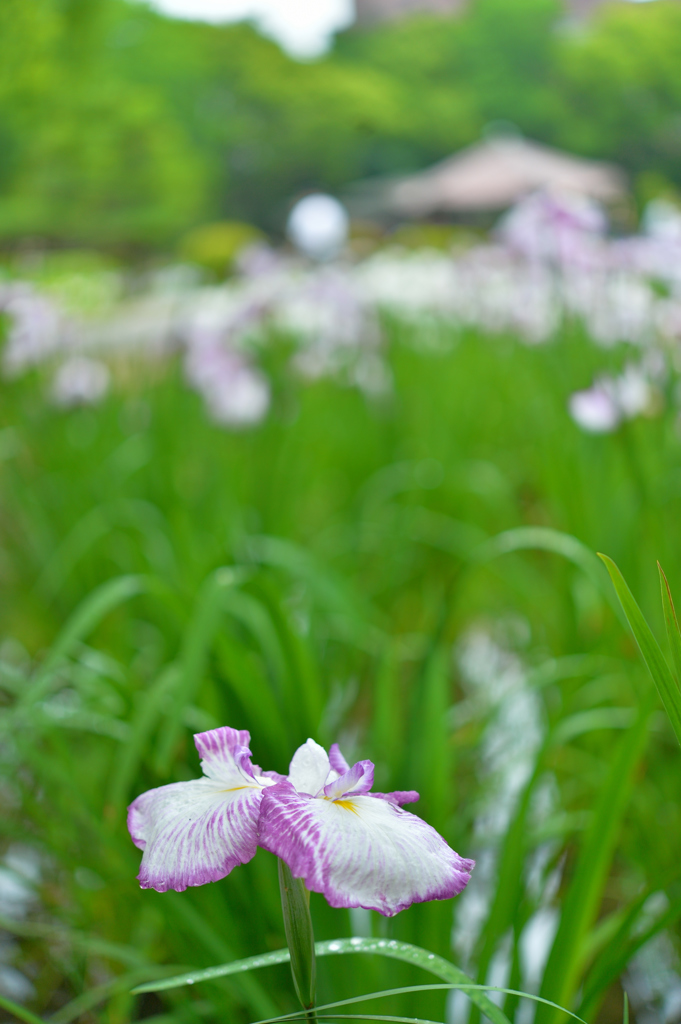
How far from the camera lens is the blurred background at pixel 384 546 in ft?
2.49

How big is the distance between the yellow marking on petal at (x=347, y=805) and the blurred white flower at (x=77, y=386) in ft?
6.16

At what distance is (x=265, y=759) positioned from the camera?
75cm

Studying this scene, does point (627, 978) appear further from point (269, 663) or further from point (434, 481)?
point (434, 481)

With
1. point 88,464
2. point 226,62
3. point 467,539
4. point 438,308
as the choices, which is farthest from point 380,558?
point 226,62

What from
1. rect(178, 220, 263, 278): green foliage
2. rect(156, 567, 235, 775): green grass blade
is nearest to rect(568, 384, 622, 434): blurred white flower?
rect(156, 567, 235, 775): green grass blade

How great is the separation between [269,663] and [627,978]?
54 centimetres

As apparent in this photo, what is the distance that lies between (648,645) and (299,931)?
209 millimetres

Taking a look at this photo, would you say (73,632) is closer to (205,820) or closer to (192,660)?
(192,660)

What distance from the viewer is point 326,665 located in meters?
1.29

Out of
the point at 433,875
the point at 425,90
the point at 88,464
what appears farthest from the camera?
the point at 425,90

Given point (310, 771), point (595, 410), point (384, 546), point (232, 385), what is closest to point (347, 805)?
point (310, 771)

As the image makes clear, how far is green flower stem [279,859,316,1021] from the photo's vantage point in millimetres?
343

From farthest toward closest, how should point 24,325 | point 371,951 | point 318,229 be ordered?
1. point 318,229
2. point 24,325
3. point 371,951

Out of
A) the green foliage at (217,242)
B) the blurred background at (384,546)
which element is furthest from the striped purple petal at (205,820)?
the green foliage at (217,242)
